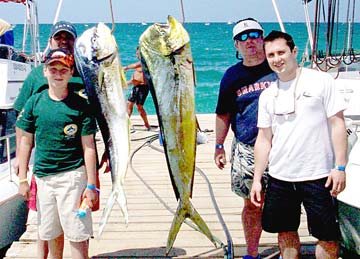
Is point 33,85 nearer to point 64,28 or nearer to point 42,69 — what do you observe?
point 42,69

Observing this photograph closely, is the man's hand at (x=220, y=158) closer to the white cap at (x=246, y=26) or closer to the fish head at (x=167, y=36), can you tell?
the white cap at (x=246, y=26)

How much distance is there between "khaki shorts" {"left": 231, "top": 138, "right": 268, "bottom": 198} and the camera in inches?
138

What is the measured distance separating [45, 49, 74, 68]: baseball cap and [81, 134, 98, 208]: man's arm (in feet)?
1.50

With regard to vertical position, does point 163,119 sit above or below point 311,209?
above

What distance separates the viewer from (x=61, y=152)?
10.4 ft

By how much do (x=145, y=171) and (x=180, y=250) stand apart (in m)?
2.88

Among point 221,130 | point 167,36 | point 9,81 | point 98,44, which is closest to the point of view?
point 167,36

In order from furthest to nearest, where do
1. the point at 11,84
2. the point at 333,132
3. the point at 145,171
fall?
the point at 145,171
the point at 11,84
the point at 333,132

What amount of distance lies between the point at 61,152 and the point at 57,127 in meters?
0.16

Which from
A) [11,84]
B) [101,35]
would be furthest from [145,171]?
[101,35]

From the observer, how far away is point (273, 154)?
3.12 metres

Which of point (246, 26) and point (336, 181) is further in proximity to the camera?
point (246, 26)

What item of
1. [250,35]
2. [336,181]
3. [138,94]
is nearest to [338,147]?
[336,181]

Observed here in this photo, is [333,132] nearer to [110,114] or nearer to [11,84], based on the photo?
[110,114]
